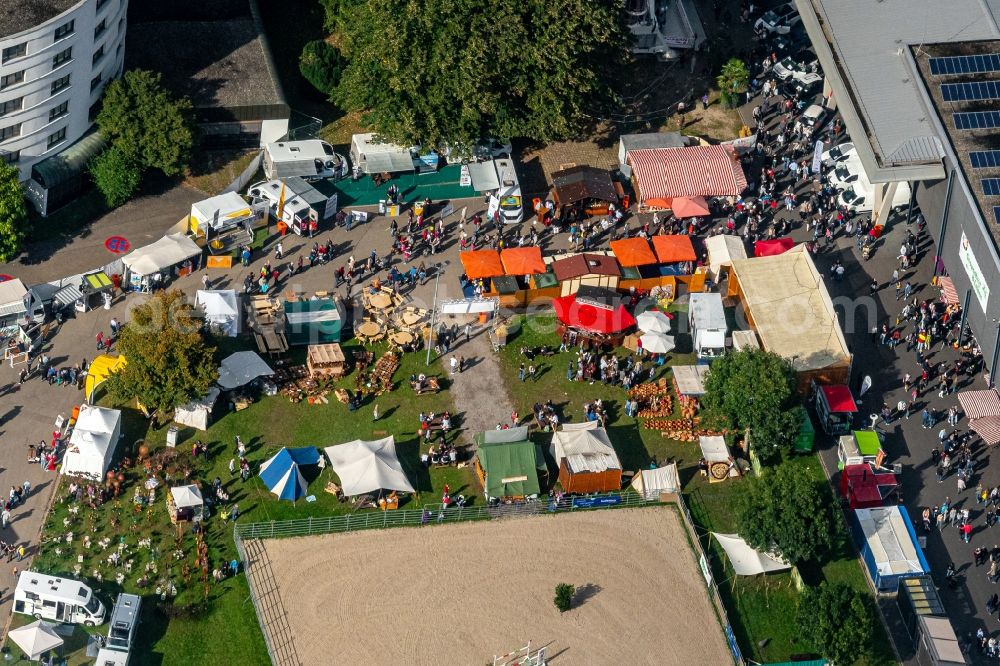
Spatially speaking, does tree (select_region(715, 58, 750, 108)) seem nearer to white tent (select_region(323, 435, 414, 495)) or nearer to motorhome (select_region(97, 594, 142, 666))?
white tent (select_region(323, 435, 414, 495))

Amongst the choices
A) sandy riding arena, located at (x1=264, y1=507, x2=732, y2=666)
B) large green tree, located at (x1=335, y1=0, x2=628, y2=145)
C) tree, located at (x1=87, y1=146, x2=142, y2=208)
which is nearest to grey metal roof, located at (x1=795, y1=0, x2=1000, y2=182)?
large green tree, located at (x1=335, y1=0, x2=628, y2=145)

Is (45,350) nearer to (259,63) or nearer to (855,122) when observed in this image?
(259,63)

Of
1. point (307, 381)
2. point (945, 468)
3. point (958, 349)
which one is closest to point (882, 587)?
point (945, 468)

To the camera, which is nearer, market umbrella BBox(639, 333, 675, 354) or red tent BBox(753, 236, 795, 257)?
market umbrella BBox(639, 333, 675, 354)

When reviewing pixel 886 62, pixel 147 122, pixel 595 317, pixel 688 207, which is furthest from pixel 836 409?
pixel 147 122

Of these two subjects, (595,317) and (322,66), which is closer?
(595,317)

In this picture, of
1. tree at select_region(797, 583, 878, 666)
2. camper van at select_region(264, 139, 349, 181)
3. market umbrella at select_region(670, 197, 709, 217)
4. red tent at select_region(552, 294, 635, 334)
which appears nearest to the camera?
tree at select_region(797, 583, 878, 666)

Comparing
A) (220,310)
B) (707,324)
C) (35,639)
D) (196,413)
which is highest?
(220,310)

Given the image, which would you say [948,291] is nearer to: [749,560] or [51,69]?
[749,560]
